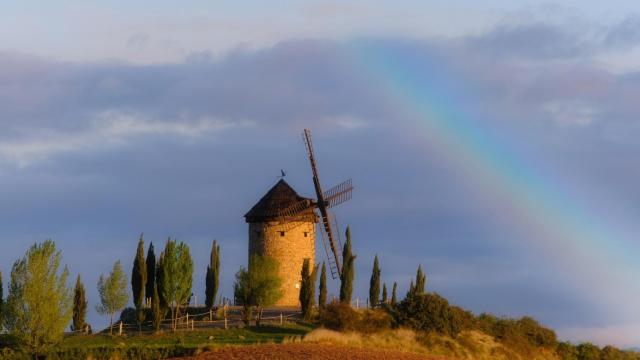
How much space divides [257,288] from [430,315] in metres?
16.0

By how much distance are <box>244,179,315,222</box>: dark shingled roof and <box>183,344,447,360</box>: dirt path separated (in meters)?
30.9

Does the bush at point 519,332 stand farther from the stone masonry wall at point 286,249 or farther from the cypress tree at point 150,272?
the cypress tree at point 150,272


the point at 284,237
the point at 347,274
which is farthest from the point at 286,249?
the point at 347,274

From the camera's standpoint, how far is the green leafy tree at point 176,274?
69812mm

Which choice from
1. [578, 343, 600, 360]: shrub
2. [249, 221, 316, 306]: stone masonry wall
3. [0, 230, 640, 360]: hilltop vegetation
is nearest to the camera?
[0, 230, 640, 360]: hilltop vegetation

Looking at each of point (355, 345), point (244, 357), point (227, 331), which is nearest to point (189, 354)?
point (244, 357)

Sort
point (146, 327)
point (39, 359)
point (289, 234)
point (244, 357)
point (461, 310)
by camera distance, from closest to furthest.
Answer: point (244, 357), point (39, 359), point (461, 310), point (146, 327), point (289, 234)

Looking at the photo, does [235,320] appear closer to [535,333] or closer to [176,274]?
[176,274]

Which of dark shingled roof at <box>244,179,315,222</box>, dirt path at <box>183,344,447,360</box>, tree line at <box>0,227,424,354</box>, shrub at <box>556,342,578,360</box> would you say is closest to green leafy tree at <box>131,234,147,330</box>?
tree line at <box>0,227,424,354</box>

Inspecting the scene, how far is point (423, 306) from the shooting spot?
63.3 metres

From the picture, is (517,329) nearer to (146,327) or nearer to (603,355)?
(603,355)

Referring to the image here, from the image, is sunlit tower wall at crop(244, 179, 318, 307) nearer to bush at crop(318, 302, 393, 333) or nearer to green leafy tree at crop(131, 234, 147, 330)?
green leafy tree at crop(131, 234, 147, 330)

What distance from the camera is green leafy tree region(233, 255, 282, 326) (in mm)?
74062

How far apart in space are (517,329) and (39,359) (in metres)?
32.0
